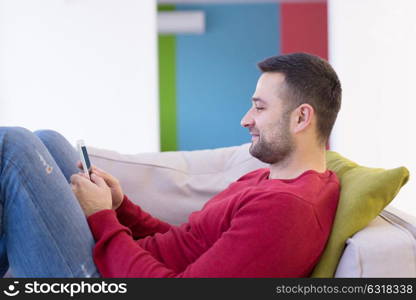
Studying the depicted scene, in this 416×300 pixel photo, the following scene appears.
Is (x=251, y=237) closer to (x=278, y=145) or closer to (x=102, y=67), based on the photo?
(x=278, y=145)

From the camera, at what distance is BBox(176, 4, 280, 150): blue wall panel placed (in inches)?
242

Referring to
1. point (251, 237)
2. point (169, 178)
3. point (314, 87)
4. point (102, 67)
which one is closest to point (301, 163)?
point (314, 87)

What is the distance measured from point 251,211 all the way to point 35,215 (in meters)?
0.47

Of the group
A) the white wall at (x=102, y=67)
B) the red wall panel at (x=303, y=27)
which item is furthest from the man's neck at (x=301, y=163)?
the red wall panel at (x=303, y=27)

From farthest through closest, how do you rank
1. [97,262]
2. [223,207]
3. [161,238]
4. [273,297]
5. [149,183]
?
[149,183] < [161,238] < [223,207] < [97,262] < [273,297]

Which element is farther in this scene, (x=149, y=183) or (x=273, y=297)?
(x=149, y=183)

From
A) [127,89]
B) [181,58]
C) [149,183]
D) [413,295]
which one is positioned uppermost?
[181,58]

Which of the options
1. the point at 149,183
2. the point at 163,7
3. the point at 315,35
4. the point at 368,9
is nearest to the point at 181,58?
the point at 163,7

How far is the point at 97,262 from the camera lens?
3.82 feet

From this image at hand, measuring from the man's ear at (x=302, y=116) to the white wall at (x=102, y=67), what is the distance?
2.66m

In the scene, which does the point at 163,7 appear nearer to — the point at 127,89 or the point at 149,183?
the point at 127,89

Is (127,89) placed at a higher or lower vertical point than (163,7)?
lower

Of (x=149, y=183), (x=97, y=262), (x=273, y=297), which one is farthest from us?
(x=149, y=183)

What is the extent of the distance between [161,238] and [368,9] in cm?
294
